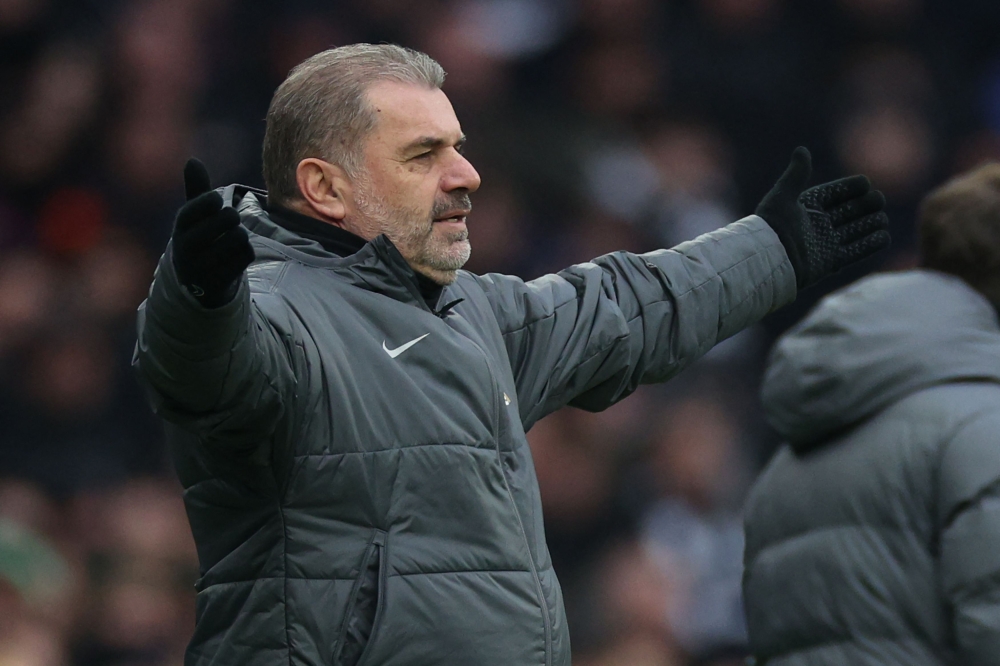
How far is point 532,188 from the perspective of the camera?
4.98 meters

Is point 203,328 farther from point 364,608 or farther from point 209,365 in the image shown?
point 364,608

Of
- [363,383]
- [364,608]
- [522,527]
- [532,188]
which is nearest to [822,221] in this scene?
[522,527]

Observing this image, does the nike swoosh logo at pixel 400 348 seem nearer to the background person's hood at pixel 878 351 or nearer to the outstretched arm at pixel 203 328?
the outstretched arm at pixel 203 328

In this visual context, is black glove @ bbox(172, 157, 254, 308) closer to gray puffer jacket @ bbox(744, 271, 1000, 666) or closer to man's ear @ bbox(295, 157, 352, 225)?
man's ear @ bbox(295, 157, 352, 225)

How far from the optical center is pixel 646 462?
468cm

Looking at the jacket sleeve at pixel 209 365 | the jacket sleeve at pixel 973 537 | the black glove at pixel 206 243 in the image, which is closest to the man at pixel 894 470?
the jacket sleeve at pixel 973 537

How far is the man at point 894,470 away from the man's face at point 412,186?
0.56 m

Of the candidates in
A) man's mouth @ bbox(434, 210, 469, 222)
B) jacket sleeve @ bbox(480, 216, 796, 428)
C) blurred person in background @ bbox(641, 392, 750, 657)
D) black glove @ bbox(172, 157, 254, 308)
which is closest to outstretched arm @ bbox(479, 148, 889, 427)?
jacket sleeve @ bbox(480, 216, 796, 428)

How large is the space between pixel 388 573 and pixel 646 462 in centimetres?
285

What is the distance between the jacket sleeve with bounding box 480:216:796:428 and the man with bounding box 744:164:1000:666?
0.19m

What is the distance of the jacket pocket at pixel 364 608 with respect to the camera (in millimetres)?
1882

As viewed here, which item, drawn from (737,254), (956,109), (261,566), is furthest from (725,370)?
(261,566)

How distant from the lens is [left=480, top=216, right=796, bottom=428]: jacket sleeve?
7.68 ft

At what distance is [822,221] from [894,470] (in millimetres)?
610
